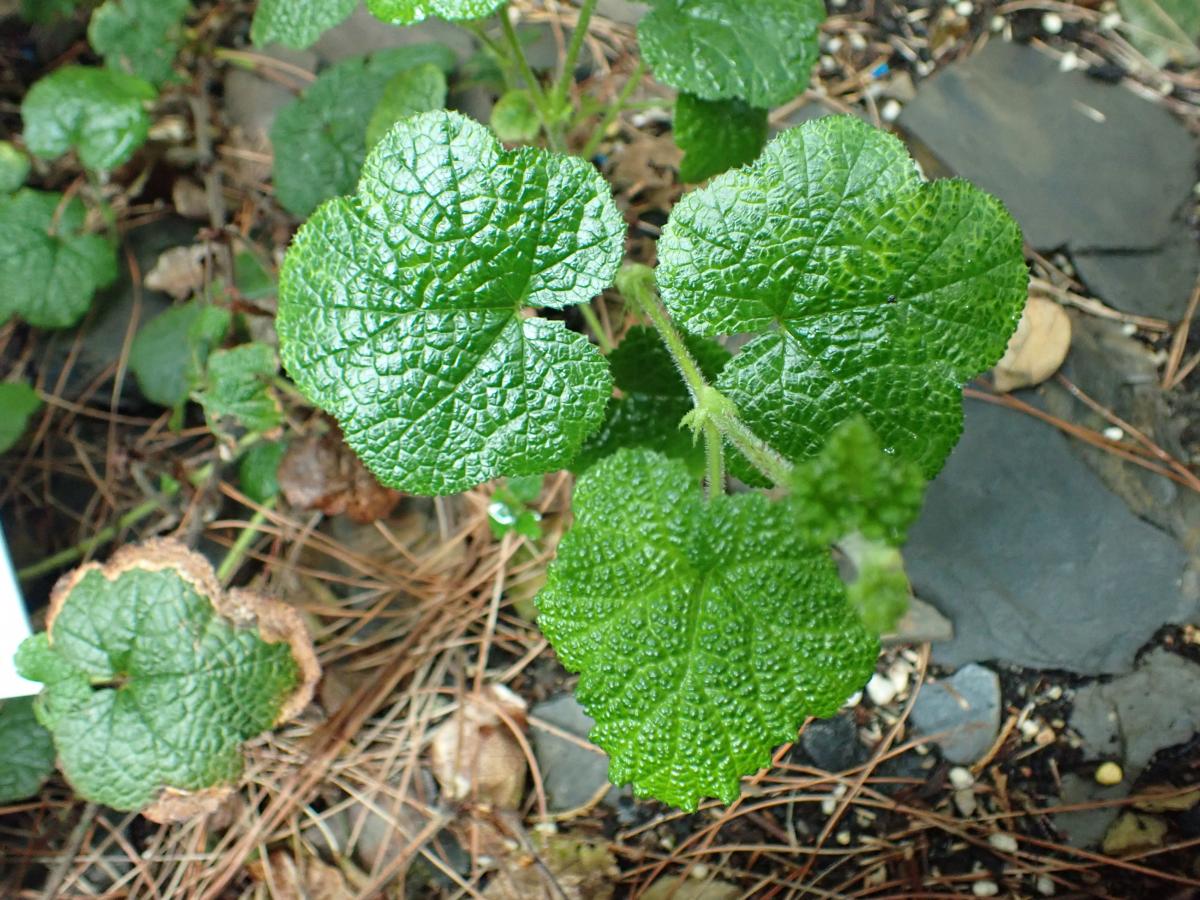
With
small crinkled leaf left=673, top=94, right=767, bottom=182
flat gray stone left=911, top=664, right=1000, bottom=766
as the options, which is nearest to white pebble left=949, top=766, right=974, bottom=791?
flat gray stone left=911, top=664, right=1000, bottom=766

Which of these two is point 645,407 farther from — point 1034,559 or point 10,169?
point 10,169

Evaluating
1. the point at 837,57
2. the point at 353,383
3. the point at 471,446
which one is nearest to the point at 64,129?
the point at 353,383

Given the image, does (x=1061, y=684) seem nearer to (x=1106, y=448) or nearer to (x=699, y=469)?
(x=1106, y=448)

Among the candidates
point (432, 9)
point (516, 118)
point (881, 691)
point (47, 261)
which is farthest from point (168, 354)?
point (881, 691)

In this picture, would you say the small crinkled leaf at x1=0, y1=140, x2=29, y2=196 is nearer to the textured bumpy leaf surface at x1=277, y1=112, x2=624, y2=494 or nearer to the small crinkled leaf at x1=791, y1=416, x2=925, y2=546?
the textured bumpy leaf surface at x1=277, y1=112, x2=624, y2=494

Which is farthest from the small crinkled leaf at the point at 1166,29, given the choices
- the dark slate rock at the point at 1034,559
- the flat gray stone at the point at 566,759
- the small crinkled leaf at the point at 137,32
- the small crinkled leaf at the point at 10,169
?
the small crinkled leaf at the point at 10,169

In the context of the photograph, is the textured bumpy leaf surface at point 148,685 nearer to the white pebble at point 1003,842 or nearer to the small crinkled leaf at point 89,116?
the small crinkled leaf at point 89,116
